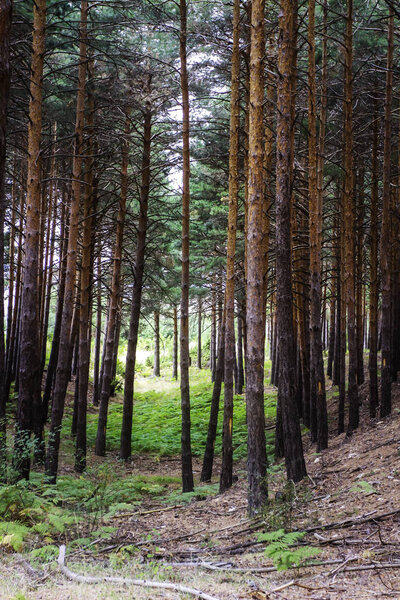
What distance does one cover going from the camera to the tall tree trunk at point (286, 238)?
27.8ft

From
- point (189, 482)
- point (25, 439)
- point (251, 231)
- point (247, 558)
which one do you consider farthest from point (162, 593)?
point (189, 482)

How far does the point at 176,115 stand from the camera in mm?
14047

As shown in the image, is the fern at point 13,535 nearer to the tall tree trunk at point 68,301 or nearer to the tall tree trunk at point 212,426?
the tall tree trunk at point 68,301

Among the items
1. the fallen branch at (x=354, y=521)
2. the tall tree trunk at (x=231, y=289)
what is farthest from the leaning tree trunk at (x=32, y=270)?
the fallen branch at (x=354, y=521)

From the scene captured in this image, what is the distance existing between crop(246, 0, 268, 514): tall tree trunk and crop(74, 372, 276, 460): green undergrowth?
7670 millimetres

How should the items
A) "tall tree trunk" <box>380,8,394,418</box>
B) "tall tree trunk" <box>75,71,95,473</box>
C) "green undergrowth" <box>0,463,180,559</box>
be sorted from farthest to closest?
"tall tree trunk" <box>75,71,95,473</box> < "tall tree trunk" <box>380,8,394,418</box> < "green undergrowth" <box>0,463,180,559</box>

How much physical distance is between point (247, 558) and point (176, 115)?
12.2 meters

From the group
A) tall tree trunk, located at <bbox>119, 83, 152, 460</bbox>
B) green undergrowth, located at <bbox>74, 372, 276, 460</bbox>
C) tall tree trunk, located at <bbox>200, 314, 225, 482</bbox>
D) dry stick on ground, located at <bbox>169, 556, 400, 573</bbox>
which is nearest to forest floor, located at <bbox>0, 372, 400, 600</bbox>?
dry stick on ground, located at <bbox>169, 556, 400, 573</bbox>

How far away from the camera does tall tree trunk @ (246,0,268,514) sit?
7578 millimetres

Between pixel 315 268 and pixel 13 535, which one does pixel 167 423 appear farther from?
pixel 13 535

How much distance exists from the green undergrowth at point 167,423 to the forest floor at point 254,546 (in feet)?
21.5

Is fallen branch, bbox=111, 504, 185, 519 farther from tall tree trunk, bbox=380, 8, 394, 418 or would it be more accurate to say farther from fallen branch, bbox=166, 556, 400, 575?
tall tree trunk, bbox=380, 8, 394, 418

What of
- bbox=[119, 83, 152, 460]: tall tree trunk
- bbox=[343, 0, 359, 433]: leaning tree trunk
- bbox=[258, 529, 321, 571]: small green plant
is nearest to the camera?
bbox=[258, 529, 321, 571]: small green plant

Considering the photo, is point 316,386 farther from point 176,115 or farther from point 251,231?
point 176,115
